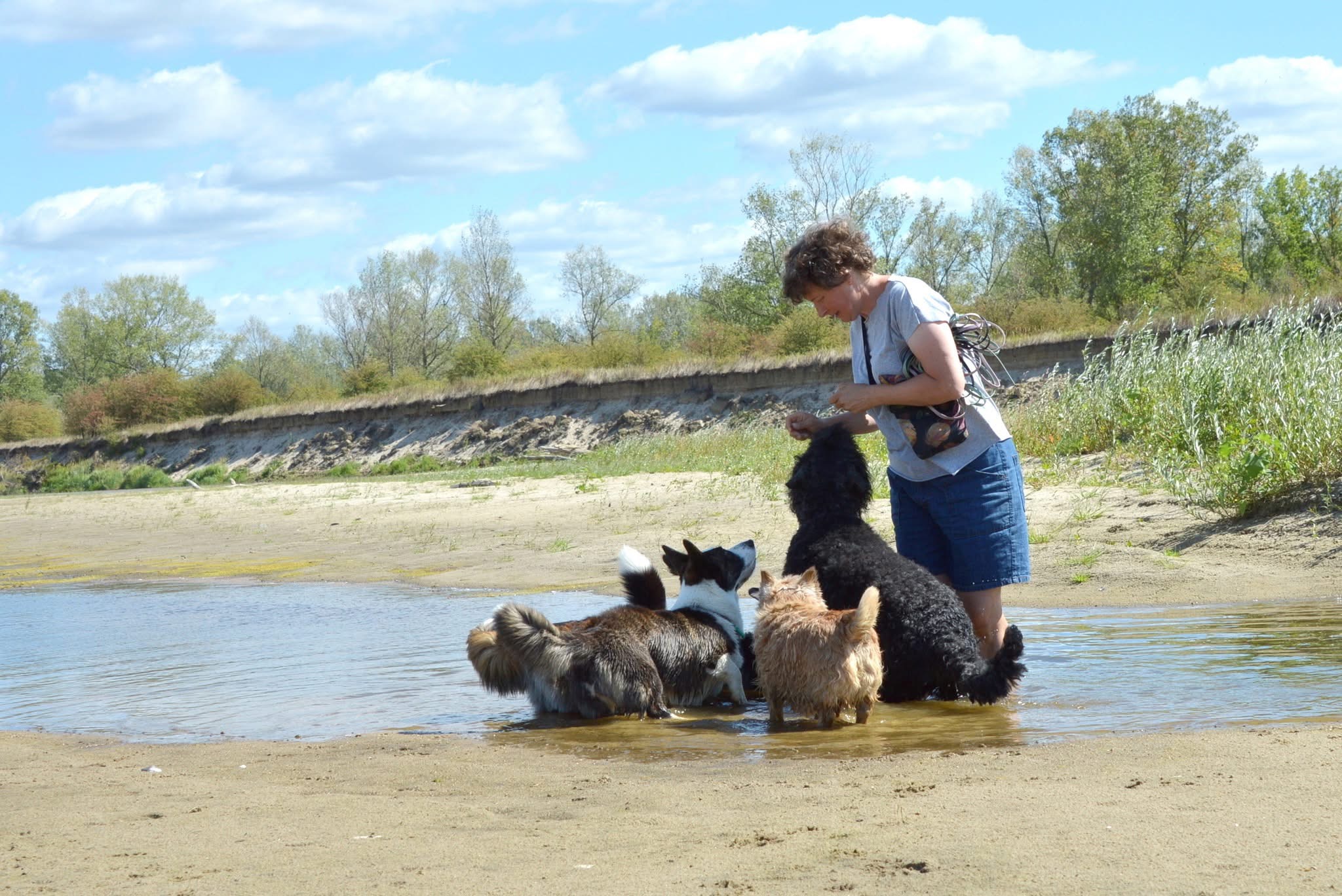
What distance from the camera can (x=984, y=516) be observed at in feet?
18.5

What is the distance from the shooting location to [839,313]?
5.62 metres

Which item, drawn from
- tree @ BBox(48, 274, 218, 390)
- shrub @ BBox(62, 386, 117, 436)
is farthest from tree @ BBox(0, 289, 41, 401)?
shrub @ BBox(62, 386, 117, 436)

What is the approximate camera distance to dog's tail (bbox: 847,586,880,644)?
5141 mm

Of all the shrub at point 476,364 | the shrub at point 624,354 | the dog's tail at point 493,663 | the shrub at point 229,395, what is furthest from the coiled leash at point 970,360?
the shrub at point 229,395

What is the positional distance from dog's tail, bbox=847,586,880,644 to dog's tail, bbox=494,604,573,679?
1535mm

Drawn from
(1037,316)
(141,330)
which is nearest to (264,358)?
(141,330)

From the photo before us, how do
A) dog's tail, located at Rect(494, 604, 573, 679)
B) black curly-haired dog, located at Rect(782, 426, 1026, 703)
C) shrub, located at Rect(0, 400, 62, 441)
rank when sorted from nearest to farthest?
black curly-haired dog, located at Rect(782, 426, 1026, 703), dog's tail, located at Rect(494, 604, 573, 679), shrub, located at Rect(0, 400, 62, 441)

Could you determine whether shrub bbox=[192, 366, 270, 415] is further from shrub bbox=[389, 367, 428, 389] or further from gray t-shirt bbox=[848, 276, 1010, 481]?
gray t-shirt bbox=[848, 276, 1010, 481]

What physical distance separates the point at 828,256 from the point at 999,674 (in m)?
2.06

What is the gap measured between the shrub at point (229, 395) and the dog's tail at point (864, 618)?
153ft

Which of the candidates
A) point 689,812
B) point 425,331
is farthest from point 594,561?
point 425,331

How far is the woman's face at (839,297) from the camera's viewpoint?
5555 mm

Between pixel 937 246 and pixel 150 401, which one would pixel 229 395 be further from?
pixel 937 246

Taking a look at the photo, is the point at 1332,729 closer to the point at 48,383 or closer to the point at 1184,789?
the point at 1184,789
